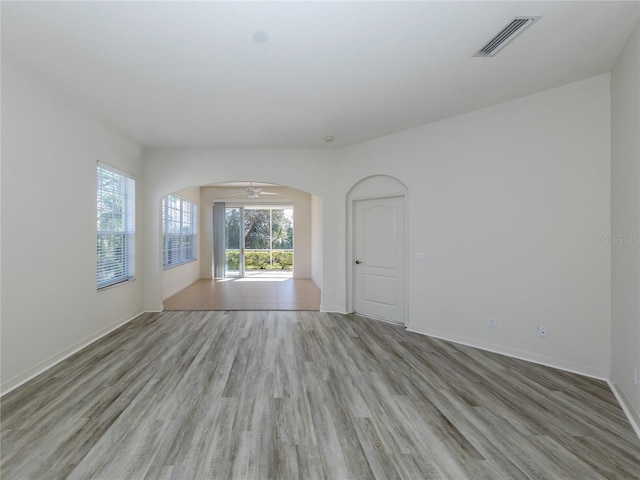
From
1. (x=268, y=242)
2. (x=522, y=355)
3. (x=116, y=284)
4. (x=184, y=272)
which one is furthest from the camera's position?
(x=268, y=242)

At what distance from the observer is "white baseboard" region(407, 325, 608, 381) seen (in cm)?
282

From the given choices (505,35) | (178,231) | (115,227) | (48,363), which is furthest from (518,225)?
(178,231)

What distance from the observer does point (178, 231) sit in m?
6.84

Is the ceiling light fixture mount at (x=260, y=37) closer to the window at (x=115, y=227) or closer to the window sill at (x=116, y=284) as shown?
the window at (x=115, y=227)

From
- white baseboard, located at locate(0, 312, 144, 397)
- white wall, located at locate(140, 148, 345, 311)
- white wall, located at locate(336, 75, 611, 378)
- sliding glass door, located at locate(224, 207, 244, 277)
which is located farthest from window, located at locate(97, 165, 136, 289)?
white wall, located at locate(336, 75, 611, 378)

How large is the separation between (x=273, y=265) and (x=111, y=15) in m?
8.96

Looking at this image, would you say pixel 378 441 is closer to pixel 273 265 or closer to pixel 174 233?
pixel 174 233

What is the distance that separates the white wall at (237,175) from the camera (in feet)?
16.2

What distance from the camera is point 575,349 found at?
9.52 feet

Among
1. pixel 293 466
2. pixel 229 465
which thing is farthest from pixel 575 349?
pixel 229 465

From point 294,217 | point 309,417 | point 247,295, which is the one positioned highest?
point 294,217

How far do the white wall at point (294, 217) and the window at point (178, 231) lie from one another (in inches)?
23.6

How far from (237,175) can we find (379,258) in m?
2.87

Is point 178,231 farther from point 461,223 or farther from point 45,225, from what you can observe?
point 461,223
